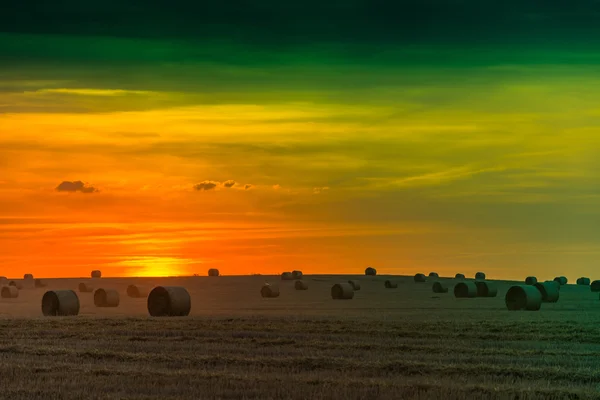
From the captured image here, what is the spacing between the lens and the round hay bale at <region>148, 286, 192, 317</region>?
41.2 metres

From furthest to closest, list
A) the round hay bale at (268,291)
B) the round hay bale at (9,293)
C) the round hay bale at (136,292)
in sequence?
the round hay bale at (9,293) → the round hay bale at (136,292) → the round hay bale at (268,291)

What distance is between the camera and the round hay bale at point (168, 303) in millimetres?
41250

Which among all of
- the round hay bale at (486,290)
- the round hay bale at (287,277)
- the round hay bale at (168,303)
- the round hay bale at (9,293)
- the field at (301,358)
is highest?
the round hay bale at (287,277)

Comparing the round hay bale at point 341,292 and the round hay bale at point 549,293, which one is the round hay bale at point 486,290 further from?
the round hay bale at point 341,292

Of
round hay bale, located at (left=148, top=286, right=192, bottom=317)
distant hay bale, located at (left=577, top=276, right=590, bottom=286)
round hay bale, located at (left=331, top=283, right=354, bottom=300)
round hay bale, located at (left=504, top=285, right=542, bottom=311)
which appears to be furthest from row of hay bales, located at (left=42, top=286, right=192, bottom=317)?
distant hay bale, located at (left=577, top=276, right=590, bottom=286)

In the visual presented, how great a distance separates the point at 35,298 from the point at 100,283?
28.0 meters

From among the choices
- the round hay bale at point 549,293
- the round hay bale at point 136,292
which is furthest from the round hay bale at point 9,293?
the round hay bale at point 549,293

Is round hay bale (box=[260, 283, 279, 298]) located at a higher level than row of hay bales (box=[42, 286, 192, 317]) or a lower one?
higher

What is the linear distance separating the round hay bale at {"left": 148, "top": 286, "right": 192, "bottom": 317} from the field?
17.1ft

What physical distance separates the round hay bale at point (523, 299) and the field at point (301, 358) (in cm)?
825

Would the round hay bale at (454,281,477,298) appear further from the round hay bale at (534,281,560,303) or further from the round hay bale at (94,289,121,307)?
the round hay bale at (94,289,121,307)

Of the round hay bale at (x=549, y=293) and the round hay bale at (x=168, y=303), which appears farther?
the round hay bale at (x=549, y=293)

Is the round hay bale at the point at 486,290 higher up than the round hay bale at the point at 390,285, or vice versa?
the round hay bale at the point at 390,285

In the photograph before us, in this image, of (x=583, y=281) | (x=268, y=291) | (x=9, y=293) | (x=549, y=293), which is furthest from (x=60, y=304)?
A: (x=583, y=281)
